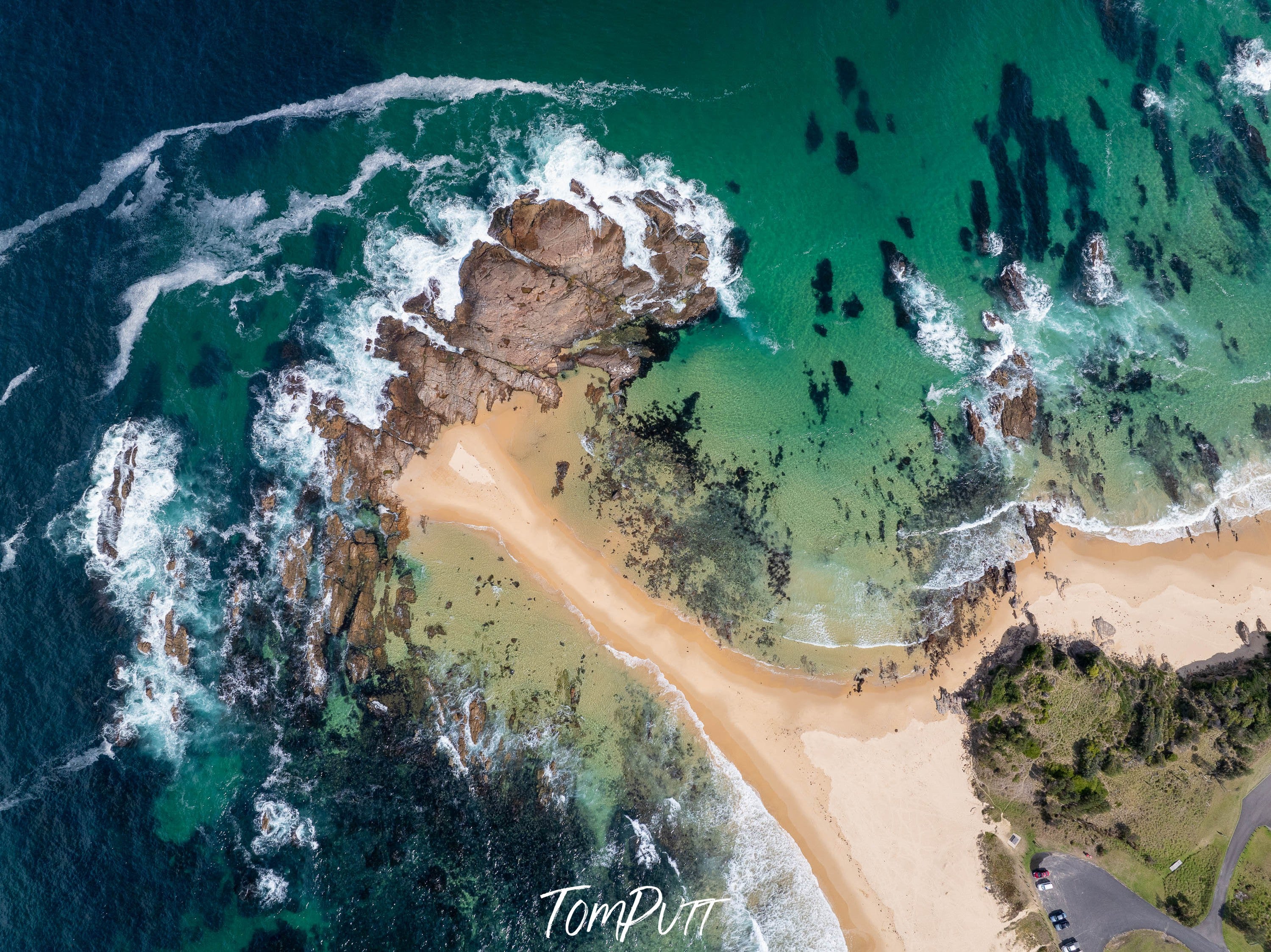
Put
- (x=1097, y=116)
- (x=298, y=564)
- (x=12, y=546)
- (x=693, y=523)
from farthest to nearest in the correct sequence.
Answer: (x=1097, y=116), (x=298, y=564), (x=12, y=546), (x=693, y=523)

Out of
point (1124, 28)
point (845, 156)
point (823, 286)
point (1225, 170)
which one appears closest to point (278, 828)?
point (823, 286)

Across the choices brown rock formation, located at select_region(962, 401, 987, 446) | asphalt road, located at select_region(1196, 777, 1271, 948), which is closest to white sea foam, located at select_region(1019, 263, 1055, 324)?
brown rock formation, located at select_region(962, 401, 987, 446)

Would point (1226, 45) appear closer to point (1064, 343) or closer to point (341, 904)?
point (1064, 343)

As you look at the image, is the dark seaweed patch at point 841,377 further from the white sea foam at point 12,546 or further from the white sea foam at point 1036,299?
the white sea foam at point 12,546

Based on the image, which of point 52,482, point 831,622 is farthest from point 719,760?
point 52,482

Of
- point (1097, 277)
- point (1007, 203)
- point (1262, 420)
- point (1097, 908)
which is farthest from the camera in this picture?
point (1007, 203)

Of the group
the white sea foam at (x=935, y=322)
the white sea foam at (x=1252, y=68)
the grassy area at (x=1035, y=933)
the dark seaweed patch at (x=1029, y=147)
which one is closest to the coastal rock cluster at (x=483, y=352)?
the white sea foam at (x=935, y=322)

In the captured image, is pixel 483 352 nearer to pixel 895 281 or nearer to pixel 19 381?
pixel 895 281
